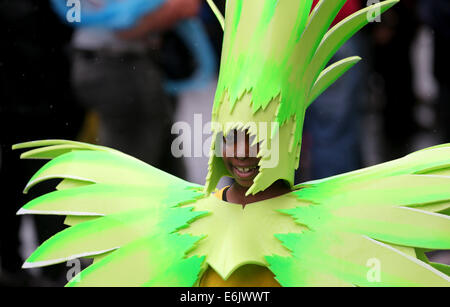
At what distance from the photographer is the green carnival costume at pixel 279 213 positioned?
1.72 metres

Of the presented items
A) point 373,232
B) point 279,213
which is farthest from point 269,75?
point 373,232

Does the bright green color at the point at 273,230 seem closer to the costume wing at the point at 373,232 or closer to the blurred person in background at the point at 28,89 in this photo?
the costume wing at the point at 373,232

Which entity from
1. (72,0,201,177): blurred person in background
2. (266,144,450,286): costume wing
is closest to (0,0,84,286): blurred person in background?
(72,0,201,177): blurred person in background

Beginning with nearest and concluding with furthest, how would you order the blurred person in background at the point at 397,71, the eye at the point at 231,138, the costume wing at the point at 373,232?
the costume wing at the point at 373,232
the eye at the point at 231,138
the blurred person in background at the point at 397,71

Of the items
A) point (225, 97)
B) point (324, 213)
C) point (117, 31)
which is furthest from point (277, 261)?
point (117, 31)

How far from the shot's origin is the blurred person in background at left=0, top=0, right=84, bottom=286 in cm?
284

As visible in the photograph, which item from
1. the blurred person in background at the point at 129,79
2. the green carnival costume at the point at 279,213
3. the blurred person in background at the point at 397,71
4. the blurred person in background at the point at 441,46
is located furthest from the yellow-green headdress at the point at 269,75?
the blurred person in background at the point at 397,71

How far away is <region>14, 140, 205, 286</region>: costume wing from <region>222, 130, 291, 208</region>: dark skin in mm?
118

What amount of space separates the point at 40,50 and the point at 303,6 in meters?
1.40

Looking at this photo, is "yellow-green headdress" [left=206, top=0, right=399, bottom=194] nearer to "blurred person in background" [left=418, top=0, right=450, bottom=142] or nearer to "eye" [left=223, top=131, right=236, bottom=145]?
"eye" [left=223, top=131, right=236, bottom=145]

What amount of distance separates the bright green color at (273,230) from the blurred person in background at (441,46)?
115 cm

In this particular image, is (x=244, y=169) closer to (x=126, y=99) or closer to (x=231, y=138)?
(x=231, y=138)

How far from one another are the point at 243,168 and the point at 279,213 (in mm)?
136

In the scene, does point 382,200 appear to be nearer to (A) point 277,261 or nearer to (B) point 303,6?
(A) point 277,261
